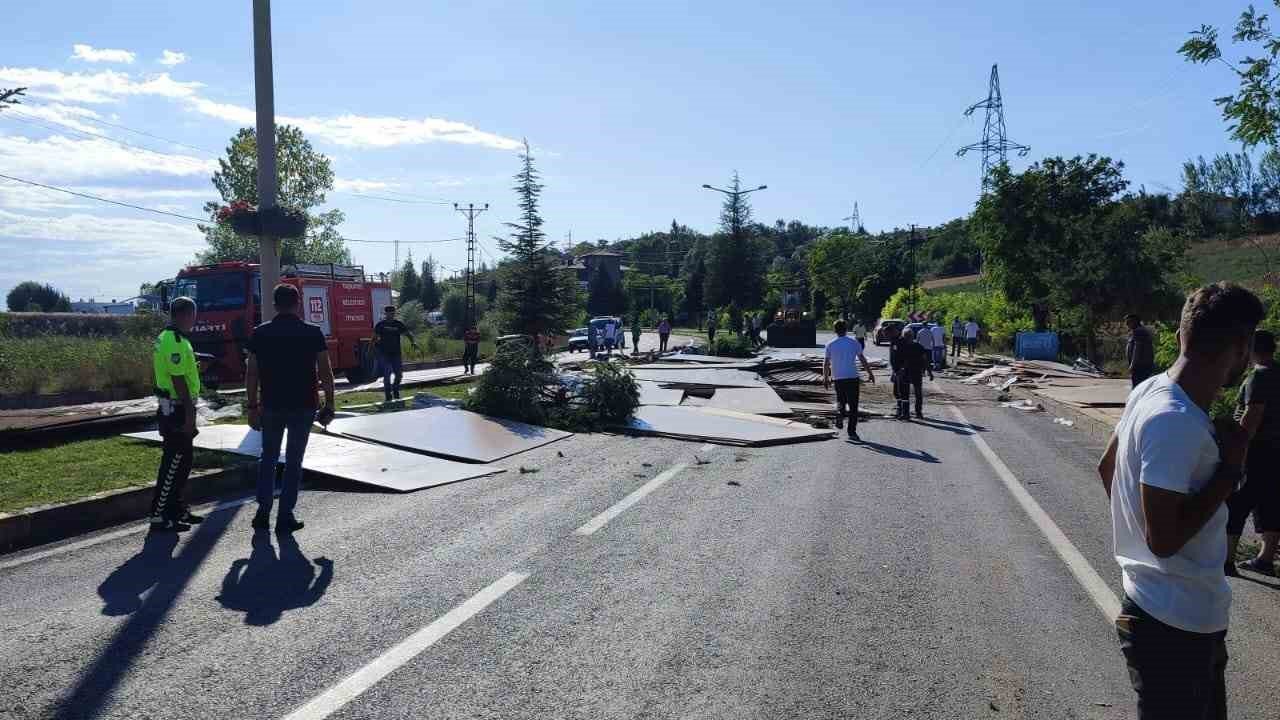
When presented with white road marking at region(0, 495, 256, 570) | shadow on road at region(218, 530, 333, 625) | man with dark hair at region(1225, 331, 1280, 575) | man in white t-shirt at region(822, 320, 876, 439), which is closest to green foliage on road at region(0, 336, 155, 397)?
white road marking at region(0, 495, 256, 570)

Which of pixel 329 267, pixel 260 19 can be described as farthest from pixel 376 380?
pixel 260 19

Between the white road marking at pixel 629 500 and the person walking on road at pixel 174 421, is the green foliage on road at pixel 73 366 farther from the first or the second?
the white road marking at pixel 629 500

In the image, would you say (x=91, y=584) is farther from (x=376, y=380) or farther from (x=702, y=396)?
(x=376, y=380)

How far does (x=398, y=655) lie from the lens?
432cm

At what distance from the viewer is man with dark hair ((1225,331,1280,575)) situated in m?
6.02

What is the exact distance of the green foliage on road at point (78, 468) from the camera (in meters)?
7.21

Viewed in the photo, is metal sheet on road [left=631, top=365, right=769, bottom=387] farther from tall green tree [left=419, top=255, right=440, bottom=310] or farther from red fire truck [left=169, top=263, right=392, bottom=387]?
tall green tree [left=419, top=255, right=440, bottom=310]

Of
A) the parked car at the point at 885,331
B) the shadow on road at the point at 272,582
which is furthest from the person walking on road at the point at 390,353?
the parked car at the point at 885,331

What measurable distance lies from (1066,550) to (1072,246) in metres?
35.0

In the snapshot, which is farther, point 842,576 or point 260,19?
point 260,19

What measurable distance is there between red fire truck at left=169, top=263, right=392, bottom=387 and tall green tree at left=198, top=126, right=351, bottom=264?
86.1 ft

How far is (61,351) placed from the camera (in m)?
19.6

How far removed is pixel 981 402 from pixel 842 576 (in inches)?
614

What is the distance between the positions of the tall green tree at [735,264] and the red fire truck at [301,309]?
23.8 metres
